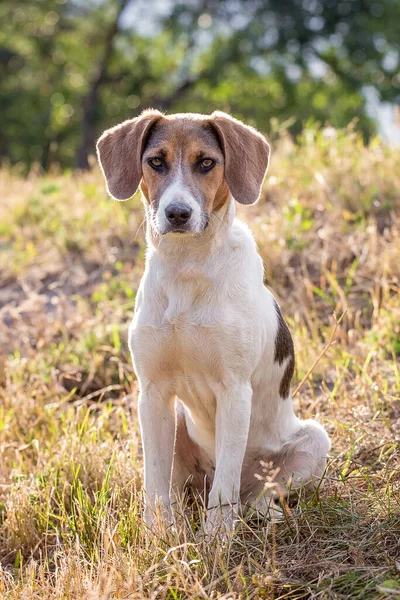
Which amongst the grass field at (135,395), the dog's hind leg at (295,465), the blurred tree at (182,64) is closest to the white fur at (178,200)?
the grass field at (135,395)

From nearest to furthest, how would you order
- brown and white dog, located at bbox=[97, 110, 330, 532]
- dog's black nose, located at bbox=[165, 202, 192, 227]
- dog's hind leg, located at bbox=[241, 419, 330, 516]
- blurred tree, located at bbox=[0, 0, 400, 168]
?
dog's black nose, located at bbox=[165, 202, 192, 227]
brown and white dog, located at bbox=[97, 110, 330, 532]
dog's hind leg, located at bbox=[241, 419, 330, 516]
blurred tree, located at bbox=[0, 0, 400, 168]

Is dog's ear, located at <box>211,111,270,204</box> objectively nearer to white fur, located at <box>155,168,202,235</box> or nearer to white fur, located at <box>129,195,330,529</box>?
white fur, located at <box>129,195,330,529</box>

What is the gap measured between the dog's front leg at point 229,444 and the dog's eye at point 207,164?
97 centimetres

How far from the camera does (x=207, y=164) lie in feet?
11.7

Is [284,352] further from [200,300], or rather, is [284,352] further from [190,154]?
[190,154]

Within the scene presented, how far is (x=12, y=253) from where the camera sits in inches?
324

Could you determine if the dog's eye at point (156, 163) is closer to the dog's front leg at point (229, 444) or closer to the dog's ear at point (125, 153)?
the dog's ear at point (125, 153)

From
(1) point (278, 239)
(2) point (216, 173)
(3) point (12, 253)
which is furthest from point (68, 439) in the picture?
(3) point (12, 253)

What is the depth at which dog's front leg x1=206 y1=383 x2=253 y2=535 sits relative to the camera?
3461 mm

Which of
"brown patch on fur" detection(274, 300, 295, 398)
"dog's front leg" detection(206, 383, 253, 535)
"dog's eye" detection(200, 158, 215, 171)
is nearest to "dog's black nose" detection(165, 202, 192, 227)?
"dog's eye" detection(200, 158, 215, 171)

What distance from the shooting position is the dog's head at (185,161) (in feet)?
11.4

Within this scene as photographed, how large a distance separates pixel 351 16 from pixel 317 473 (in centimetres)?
1840

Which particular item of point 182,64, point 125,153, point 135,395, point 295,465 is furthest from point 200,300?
point 182,64

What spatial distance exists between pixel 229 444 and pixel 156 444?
14.3 inches
